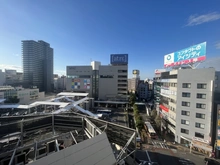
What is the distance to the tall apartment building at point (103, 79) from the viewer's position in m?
45.2

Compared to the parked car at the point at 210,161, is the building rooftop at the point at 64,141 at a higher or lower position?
higher

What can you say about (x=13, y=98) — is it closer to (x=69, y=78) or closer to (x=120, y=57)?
(x=69, y=78)

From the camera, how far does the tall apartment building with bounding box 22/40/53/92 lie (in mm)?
69438

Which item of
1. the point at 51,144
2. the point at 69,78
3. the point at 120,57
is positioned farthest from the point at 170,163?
the point at 69,78

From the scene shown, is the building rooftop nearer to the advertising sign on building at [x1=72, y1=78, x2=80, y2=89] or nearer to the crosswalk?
the crosswalk

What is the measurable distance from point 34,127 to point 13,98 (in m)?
35.3

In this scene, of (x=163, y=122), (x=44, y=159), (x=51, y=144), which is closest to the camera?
(x=44, y=159)

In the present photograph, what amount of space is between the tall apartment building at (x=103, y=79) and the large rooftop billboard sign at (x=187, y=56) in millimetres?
20972

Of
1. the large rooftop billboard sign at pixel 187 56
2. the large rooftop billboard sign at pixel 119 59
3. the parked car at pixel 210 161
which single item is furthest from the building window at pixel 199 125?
the large rooftop billboard sign at pixel 119 59

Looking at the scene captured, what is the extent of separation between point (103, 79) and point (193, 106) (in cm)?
3229

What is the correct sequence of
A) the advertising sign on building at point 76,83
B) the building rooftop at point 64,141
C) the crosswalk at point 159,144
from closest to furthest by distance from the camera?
1. the building rooftop at point 64,141
2. the crosswalk at point 159,144
3. the advertising sign on building at point 76,83

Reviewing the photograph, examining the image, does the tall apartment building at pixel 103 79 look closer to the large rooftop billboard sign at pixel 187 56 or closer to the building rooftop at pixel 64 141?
the large rooftop billboard sign at pixel 187 56

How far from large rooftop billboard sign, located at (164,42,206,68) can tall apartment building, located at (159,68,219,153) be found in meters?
2.34

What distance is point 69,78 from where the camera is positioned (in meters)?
48.0
